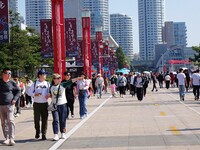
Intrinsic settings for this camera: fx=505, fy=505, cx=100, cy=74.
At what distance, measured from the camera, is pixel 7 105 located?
39.8ft

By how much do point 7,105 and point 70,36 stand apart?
773 inches

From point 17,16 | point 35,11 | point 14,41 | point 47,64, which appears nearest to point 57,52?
point 14,41

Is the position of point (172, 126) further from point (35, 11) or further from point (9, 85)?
point (35, 11)

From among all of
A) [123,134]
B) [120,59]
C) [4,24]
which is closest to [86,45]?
[4,24]

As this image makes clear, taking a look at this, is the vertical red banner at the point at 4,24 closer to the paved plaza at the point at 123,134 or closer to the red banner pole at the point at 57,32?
the paved plaza at the point at 123,134

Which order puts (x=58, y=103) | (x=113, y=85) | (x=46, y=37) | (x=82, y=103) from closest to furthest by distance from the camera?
(x=58, y=103) < (x=82, y=103) < (x=46, y=37) < (x=113, y=85)

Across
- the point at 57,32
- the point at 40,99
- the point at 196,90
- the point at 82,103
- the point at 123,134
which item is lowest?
the point at 123,134

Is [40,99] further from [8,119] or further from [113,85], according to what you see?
[113,85]

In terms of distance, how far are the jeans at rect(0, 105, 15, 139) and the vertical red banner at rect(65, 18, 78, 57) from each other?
1920 cm

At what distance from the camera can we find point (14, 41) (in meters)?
55.8

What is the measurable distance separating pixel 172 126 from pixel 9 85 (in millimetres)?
5030

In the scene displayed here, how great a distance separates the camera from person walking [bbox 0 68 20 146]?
1207 centimetres

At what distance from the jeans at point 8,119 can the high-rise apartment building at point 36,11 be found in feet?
518

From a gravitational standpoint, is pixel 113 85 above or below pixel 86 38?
below
